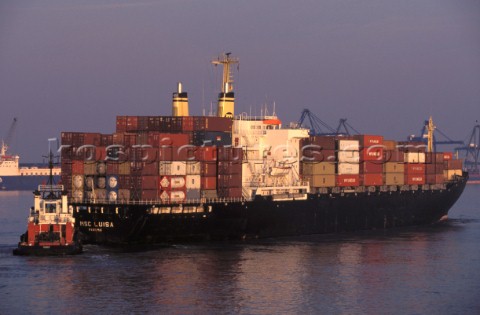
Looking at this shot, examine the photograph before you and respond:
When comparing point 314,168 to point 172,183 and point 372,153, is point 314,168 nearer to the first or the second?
point 372,153

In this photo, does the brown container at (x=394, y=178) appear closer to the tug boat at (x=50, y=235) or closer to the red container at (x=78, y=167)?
the red container at (x=78, y=167)

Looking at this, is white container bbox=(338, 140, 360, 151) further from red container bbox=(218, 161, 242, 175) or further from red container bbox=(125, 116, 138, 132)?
red container bbox=(125, 116, 138, 132)

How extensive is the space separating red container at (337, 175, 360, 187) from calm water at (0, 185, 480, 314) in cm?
869

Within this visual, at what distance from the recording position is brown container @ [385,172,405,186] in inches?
3127

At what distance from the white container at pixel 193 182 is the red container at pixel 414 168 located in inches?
1005

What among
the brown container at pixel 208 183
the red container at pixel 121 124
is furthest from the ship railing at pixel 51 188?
the brown container at pixel 208 183

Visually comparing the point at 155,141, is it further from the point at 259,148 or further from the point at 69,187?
the point at 259,148

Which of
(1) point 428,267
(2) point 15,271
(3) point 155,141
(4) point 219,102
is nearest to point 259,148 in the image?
(4) point 219,102

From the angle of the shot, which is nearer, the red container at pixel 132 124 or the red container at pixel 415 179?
the red container at pixel 132 124

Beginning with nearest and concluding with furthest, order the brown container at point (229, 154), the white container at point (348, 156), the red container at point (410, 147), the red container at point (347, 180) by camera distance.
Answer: the brown container at point (229, 154) < the red container at point (347, 180) < the white container at point (348, 156) < the red container at point (410, 147)

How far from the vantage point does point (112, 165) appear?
60938mm

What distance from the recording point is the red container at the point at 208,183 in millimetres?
63125

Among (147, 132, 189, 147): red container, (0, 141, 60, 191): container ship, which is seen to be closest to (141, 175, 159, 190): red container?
(147, 132, 189, 147): red container

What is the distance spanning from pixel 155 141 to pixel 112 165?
3.09 metres
